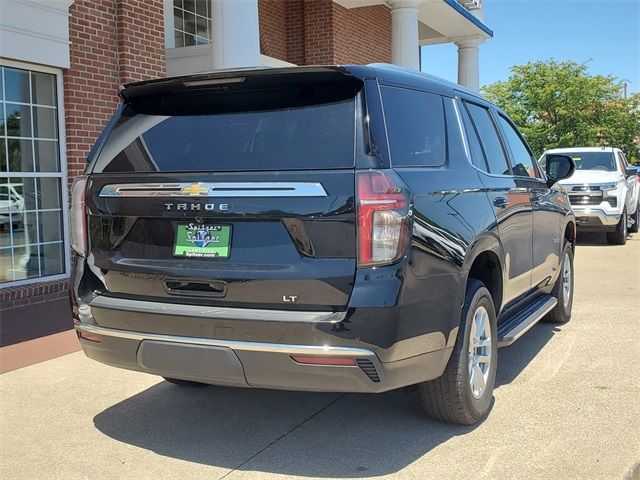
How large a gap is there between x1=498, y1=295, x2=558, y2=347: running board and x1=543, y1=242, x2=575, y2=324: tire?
613 mm

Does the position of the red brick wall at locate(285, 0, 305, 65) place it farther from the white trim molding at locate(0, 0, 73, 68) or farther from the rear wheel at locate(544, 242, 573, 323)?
the rear wheel at locate(544, 242, 573, 323)

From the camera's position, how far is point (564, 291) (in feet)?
21.6

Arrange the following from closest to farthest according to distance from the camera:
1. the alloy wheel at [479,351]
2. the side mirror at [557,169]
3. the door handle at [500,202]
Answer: the alloy wheel at [479,351] < the door handle at [500,202] < the side mirror at [557,169]

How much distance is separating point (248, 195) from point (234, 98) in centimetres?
65

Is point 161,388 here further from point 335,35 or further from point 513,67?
point 513,67

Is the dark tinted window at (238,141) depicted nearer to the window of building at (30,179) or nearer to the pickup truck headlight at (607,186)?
the window of building at (30,179)

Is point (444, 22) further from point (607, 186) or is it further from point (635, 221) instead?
point (635, 221)

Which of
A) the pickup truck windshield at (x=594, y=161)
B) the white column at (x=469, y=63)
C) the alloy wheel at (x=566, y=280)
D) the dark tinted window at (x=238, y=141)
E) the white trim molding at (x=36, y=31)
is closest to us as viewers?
the dark tinted window at (x=238, y=141)

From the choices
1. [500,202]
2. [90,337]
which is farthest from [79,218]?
[500,202]

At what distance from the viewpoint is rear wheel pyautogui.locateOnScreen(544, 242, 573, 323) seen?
250 inches

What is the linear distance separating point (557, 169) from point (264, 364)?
156 inches

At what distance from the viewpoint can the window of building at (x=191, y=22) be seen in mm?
11219

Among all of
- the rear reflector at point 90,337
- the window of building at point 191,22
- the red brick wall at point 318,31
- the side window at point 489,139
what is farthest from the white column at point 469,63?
the rear reflector at point 90,337

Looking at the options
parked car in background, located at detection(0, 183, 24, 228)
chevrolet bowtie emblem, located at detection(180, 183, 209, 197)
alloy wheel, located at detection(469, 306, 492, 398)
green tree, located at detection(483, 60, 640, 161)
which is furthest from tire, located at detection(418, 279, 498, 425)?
green tree, located at detection(483, 60, 640, 161)
